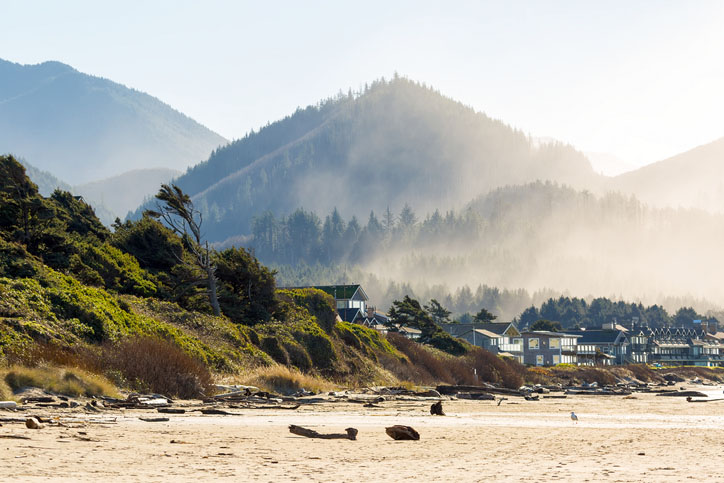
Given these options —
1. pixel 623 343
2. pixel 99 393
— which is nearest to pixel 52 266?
pixel 99 393

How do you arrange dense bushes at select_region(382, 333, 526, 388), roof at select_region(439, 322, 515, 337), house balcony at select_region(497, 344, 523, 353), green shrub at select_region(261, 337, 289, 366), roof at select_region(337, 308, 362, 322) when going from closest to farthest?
green shrub at select_region(261, 337, 289, 366) < dense bushes at select_region(382, 333, 526, 388) < roof at select_region(337, 308, 362, 322) < roof at select_region(439, 322, 515, 337) < house balcony at select_region(497, 344, 523, 353)

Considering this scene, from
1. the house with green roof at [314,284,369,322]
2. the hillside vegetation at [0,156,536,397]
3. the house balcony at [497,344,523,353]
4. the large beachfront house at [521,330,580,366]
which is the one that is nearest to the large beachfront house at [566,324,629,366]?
the large beachfront house at [521,330,580,366]

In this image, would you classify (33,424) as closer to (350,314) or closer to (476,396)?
(476,396)

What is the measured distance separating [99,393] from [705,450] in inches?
689

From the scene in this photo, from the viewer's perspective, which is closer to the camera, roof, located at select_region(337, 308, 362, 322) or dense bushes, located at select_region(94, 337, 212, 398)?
dense bushes, located at select_region(94, 337, 212, 398)

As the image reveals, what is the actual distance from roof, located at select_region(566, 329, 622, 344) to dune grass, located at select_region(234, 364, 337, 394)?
492 feet

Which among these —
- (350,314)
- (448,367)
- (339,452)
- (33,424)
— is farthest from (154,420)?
(350,314)

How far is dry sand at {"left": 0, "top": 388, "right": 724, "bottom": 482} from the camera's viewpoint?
1202 centimetres

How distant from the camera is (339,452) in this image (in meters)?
15.3

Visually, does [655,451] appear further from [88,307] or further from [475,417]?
[88,307]

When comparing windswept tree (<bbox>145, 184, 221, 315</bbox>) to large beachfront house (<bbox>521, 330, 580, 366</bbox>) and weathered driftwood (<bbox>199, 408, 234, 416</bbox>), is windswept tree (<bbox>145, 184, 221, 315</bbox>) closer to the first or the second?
weathered driftwood (<bbox>199, 408, 234, 416</bbox>)

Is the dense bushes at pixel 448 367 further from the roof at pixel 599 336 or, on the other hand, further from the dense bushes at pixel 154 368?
the roof at pixel 599 336

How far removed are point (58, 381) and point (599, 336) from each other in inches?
6836

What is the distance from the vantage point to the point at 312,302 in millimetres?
56531
